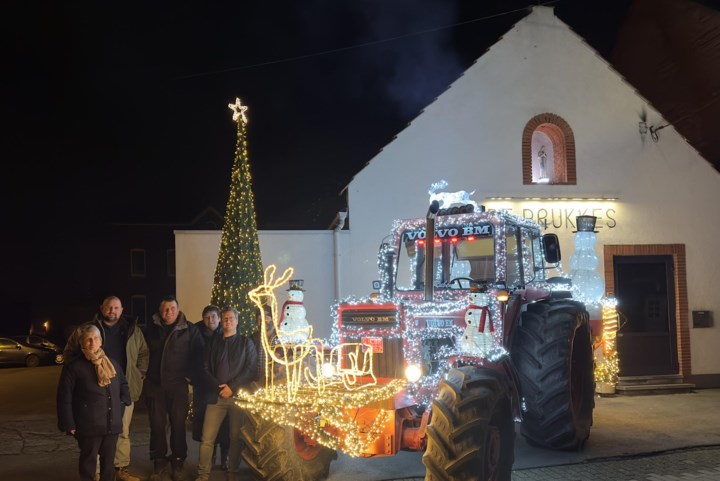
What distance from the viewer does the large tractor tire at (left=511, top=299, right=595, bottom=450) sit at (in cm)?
680

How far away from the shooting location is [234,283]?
381 inches

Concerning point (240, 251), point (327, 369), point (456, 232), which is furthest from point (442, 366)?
point (240, 251)

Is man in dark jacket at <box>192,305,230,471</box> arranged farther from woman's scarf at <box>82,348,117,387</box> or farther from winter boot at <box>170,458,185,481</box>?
woman's scarf at <box>82,348,117,387</box>

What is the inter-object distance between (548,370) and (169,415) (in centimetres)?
393

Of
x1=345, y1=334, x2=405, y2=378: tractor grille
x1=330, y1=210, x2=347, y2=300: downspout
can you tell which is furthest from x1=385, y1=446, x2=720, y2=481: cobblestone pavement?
x1=330, y1=210, x2=347, y2=300: downspout

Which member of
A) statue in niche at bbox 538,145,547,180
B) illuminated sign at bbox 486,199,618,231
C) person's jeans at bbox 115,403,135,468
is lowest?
person's jeans at bbox 115,403,135,468

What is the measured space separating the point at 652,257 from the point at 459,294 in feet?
23.2

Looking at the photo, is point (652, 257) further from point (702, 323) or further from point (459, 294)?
point (459, 294)

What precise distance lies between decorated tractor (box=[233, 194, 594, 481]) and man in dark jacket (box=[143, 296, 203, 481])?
3.02 feet

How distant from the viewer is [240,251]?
9789mm

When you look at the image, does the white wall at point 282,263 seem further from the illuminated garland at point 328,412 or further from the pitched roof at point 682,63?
the pitched roof at point 682,63

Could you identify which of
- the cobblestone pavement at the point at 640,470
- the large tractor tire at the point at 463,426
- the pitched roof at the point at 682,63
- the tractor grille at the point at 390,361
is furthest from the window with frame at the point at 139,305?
the large tractor tire at the point at 463,426

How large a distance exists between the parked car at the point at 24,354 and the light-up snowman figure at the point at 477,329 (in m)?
21.3

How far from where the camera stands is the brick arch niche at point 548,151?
1197 centimetres
